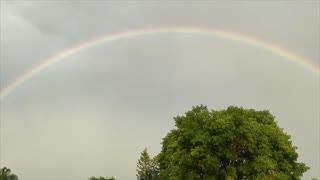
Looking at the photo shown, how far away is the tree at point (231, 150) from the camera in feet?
143

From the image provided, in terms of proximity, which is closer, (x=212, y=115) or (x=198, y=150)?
(x=198, y=150)

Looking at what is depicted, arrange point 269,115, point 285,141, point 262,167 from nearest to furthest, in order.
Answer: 1. point 262,167
2. point 285,141
3. point 269,115

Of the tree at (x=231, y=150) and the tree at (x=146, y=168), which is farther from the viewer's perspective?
the tree at (x=146, y=168)

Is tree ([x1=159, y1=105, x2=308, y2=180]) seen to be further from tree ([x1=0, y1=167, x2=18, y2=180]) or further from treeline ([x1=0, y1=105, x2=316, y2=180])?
tree ([x1=0, y1=167, x2=18, y2=180])

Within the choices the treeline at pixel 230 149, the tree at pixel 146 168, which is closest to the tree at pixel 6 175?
the tree at pixel 146 168

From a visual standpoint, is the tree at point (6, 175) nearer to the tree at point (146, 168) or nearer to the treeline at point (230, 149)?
the tree at point (146, 168)

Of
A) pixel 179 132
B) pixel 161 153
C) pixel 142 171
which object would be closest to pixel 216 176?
pixel 179 132

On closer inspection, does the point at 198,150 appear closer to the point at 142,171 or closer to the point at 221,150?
the point at 221,150

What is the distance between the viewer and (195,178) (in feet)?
149

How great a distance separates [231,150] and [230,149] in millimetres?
151

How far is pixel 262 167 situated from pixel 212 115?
8.60m

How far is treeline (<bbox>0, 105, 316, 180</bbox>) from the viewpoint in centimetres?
4375

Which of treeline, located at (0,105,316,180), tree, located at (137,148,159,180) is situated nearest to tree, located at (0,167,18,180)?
tree, located at (137,148,159,180)

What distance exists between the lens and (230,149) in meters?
44.7
